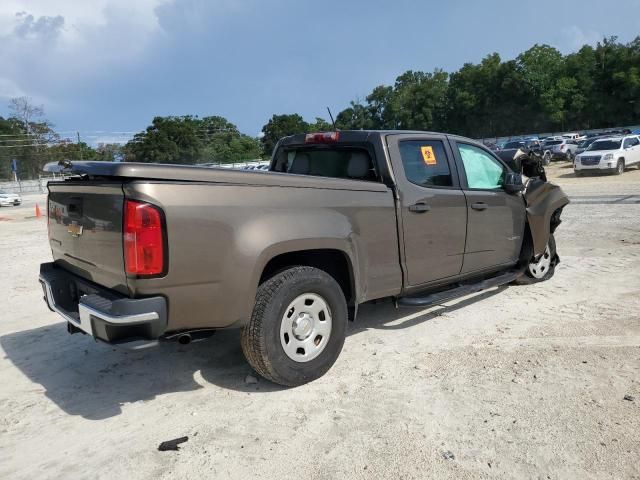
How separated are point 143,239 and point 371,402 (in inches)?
71.7

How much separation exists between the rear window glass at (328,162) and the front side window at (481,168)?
121 centimetres

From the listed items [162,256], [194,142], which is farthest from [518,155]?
[194,142]

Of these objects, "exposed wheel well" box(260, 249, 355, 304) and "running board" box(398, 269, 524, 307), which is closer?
"exposed wheel well" box(260, 249, 355, 304)

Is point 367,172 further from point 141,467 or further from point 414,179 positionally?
point 141,467

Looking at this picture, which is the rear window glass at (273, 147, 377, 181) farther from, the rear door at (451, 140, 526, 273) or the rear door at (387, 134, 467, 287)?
the rear door at (451, 140, 526, 273)

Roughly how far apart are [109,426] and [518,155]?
5.11 meters

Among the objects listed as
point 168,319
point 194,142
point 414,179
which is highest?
point 194,142

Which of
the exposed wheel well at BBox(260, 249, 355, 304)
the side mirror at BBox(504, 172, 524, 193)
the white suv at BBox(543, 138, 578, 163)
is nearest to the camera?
the exposed wheel well at BBox(260, 249, 355, 304)

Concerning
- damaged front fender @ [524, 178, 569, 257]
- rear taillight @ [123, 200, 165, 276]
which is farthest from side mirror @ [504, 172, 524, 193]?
rear taillight @ [123, 200, 165, 276]

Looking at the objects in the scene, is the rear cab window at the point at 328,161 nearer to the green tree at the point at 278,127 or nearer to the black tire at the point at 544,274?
the black tire at the point at 544,274

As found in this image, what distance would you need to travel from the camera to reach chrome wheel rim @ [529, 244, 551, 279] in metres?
6.26

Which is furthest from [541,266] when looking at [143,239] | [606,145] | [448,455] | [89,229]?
[606,145]

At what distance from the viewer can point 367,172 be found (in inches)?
172

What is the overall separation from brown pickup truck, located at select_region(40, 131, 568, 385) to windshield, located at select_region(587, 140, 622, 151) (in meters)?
22.4
